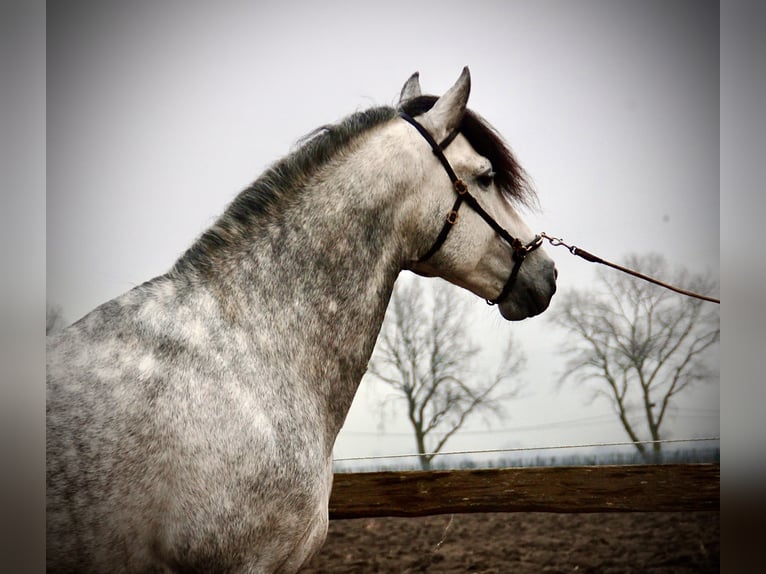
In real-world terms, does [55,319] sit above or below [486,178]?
below

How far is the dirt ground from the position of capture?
3305mm

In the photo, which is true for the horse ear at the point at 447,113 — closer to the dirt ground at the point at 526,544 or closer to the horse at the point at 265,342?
the horse at the point at 265,342

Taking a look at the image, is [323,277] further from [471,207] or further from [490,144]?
[490,144]

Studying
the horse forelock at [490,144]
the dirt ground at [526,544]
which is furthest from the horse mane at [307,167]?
the dirt ground at [526,544]

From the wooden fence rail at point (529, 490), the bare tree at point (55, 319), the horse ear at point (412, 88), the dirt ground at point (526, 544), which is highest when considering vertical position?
the horse ear at point (412, 88)

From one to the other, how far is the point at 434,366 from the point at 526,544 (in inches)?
44.8

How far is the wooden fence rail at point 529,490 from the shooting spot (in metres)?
3.25

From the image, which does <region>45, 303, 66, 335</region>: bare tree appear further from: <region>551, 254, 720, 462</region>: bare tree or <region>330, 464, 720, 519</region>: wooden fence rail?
<region>551, 254, 720, 462</region>: bare tree

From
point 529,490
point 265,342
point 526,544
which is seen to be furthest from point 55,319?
point 526,544

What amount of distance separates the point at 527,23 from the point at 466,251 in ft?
6.46

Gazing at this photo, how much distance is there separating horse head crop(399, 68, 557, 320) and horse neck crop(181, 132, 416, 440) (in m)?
0.12

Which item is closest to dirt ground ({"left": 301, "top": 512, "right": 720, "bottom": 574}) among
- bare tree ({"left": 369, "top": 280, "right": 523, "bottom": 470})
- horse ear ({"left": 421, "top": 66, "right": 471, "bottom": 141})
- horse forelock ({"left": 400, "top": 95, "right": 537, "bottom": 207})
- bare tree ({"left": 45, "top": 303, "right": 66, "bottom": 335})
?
bare tree ({"left": 369, "top": 280, "right": 523, "bottom": 470})

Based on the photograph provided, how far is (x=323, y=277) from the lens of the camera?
5.55ft
